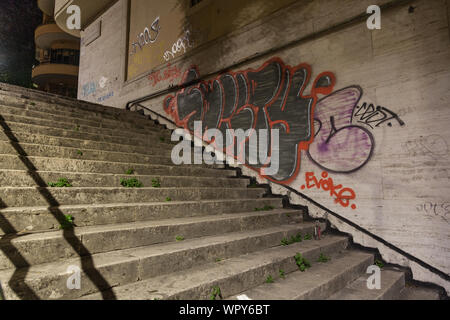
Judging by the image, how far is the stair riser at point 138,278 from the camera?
1.98 meters

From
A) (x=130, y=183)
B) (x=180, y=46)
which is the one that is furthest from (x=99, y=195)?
(x=180, y=46)

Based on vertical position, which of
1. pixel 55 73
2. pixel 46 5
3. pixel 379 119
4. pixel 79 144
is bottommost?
pixel 79 144

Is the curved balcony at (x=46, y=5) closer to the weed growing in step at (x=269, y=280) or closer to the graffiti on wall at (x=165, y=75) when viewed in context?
the graffiti on wall at (x=165, y=75)

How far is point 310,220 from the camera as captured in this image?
5141 millimetres

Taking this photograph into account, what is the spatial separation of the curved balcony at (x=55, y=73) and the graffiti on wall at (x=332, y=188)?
2706 centimetres

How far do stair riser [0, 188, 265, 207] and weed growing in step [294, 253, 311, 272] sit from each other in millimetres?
1856

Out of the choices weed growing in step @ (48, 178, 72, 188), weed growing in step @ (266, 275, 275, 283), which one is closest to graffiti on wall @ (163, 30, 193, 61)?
weed growing in step @ (48, 178, 72, 188)

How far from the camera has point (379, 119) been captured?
4.50 m

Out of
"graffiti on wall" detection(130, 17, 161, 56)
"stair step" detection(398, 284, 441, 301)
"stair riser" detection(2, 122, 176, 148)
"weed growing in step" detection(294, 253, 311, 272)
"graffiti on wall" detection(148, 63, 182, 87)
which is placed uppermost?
"graffiti on wall" detection(130, 17, 161, 56)

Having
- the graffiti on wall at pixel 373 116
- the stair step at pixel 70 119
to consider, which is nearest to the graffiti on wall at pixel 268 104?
the graffiti on wall at pixel 373 116

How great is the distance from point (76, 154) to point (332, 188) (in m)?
4.55

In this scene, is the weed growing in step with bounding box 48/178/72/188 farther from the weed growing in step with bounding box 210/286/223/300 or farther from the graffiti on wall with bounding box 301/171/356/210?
the graffiti on wall with bounding box 301/171/356/210

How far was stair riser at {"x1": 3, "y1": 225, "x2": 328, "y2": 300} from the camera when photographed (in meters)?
1.98

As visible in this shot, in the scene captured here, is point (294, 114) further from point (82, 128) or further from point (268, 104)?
point (82, 128)
